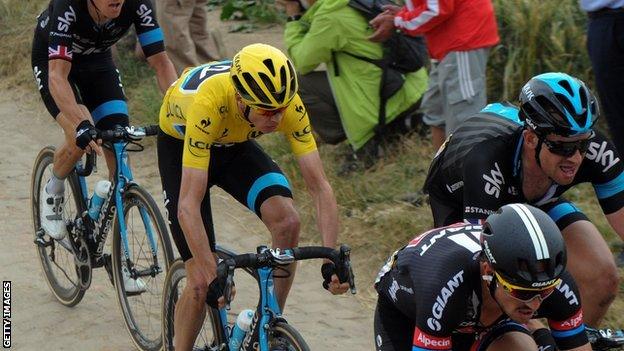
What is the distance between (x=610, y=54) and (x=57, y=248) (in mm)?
3615

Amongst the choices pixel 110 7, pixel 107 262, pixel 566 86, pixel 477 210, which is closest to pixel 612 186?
pixel 566 86

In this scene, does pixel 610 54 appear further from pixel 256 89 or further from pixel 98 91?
pixel 98 91

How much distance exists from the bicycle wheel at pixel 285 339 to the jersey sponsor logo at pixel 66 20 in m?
2.35

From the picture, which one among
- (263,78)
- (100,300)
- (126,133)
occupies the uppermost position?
(263,78)

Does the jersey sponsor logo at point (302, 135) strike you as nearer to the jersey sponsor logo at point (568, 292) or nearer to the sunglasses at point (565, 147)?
the sunglasses at point (565, 147)

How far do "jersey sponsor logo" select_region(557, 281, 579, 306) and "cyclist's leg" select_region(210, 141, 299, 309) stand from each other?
1.67 meters

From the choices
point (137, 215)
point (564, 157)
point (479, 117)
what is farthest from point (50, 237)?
point (564, 157)

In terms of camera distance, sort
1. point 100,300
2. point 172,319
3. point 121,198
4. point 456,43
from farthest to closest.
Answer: point 456,43 → point 100,300 → point 121,198 → point 172,319

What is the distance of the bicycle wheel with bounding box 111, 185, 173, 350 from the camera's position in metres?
6.01

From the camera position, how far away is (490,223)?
143 inches

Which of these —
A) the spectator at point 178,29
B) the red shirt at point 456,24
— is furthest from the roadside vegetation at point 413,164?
the red shirt at point 456,24

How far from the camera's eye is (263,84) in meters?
4.71

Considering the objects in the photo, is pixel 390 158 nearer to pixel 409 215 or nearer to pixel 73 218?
pixel 409 215

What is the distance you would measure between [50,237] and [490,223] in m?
3.92
